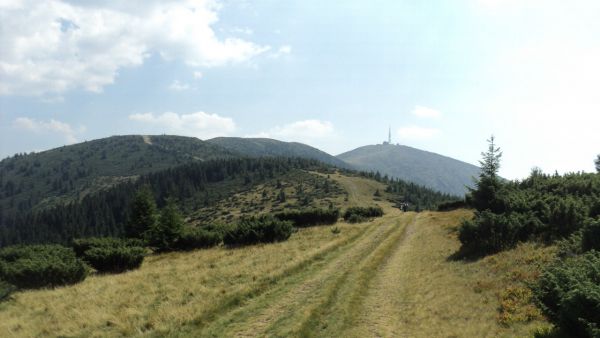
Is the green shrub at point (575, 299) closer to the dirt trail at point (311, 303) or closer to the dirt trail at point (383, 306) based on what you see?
the dirt trail at point (383, 306)

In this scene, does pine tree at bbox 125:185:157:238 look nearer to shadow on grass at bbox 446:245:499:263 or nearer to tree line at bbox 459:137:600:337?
shadow on grass at bbox 446:245:499:263

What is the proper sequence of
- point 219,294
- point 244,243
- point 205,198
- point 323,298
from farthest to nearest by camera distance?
point 205,198
point 244,243
point 219,294
point 323,298

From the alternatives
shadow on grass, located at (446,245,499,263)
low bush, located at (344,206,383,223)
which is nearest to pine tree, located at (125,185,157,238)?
low bush, located at (344,206,383,223)

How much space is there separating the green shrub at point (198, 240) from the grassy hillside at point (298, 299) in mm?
9844

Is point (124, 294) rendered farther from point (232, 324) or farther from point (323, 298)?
point (323, 298)

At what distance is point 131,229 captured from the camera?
48.8 m

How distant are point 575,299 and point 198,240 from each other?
3079 centimetres

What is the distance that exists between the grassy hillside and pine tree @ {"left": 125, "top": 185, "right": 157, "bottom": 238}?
26.6m

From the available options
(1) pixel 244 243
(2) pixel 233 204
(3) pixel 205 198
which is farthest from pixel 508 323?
(3) pixel 205 198

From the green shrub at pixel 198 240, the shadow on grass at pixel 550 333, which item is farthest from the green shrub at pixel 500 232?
the green shrub at pixel 198 240

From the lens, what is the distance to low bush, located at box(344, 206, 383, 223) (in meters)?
50.9

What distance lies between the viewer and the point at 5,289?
18.6 metres

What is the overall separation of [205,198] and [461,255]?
186646mm

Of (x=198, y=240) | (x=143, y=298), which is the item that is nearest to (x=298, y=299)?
(x=143, y=298)
